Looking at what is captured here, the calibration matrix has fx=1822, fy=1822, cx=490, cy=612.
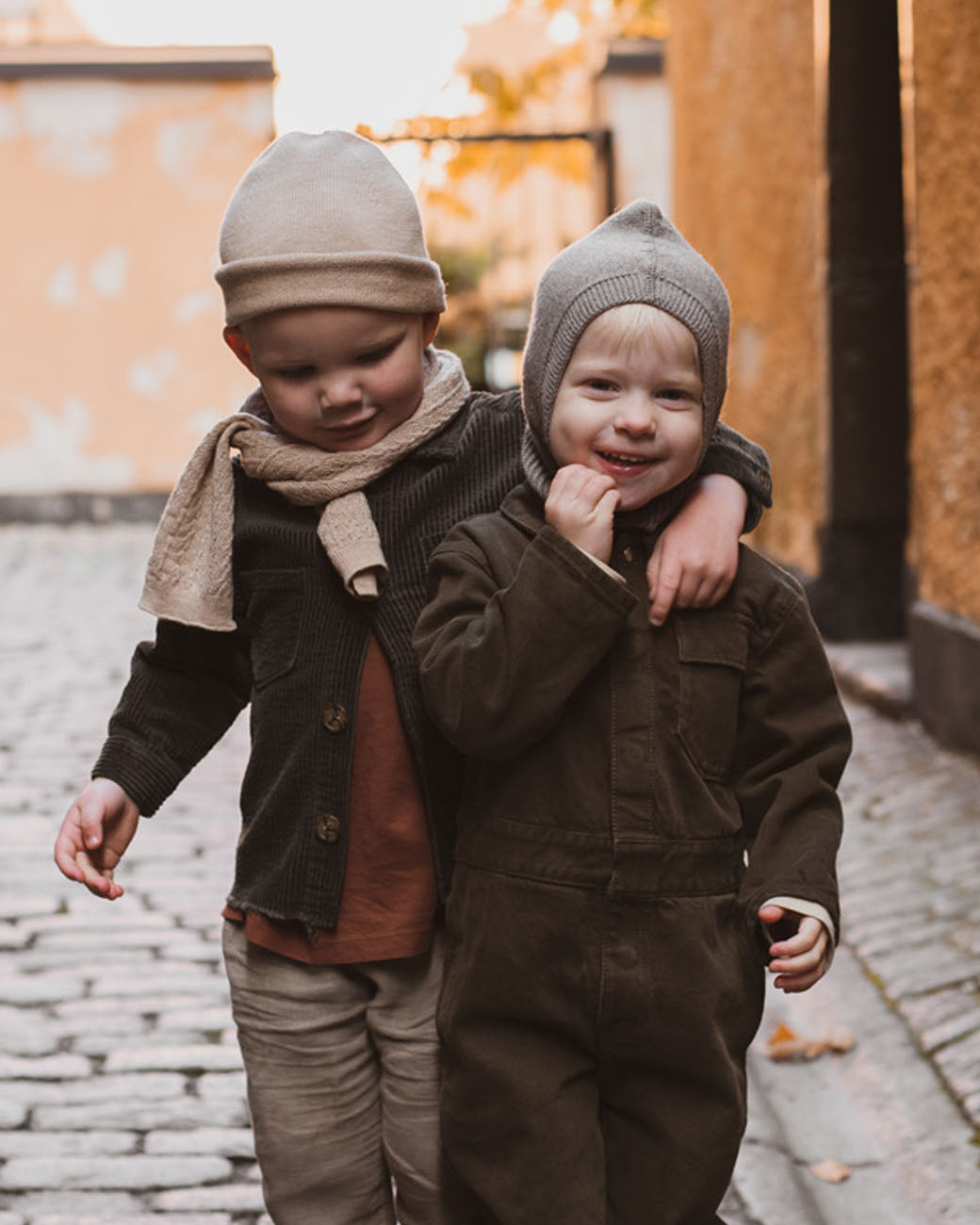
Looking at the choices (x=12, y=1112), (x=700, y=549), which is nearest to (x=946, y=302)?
(x=12, y=1112)

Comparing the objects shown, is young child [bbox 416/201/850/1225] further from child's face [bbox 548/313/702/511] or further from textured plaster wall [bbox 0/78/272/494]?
textured plaster wall [bbox 0/78/272/494]

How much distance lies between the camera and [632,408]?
2082 millimetres

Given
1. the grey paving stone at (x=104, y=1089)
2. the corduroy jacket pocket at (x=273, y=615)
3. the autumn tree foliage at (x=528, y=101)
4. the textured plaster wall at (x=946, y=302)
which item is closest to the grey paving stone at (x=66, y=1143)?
the grey paving stone at (x=104, y=1089)

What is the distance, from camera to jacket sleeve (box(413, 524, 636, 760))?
6.68 ft

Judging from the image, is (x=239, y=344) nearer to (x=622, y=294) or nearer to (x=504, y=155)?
(x=622, y=294)

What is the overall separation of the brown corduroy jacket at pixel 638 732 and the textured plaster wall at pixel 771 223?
6.22 meters

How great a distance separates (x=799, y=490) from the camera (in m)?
8.74

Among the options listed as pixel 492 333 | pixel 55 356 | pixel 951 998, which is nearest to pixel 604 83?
pixel 492 333

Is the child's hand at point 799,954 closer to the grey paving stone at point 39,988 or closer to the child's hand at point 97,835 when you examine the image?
the child's hand at point 97,835

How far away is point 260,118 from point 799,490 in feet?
24.0

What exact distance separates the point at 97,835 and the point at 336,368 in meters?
0.70

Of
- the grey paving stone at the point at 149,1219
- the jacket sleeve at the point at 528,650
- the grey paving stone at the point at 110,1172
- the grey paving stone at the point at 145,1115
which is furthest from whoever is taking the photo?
the grey paving stone at the point at 145,1115

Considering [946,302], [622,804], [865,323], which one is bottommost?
[865,323]

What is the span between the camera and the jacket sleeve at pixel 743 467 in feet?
7.57
